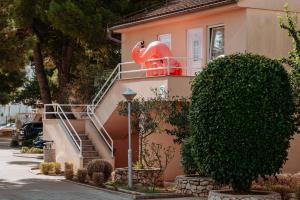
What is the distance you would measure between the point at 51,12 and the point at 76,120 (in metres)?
5.02

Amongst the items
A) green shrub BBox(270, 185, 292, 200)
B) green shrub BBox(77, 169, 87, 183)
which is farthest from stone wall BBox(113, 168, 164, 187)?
green shrub BBox(270, 185, 292, 200)

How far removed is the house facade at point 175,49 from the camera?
21.2 meters

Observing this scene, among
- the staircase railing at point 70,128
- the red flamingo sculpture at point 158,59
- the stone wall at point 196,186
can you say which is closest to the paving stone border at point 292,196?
the stone wall at point 196,186

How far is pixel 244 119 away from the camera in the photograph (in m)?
15.0

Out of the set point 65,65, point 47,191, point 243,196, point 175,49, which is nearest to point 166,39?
point 175,49

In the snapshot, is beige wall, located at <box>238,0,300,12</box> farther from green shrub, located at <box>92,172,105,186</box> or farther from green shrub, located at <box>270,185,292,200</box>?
green shrub, located at <box>92,172,105,186</box>

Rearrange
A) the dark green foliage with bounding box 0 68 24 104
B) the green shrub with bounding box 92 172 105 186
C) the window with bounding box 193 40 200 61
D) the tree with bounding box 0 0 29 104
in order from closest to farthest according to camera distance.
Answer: the green shrub with bounding box 92 172 105 186 < the tree with bounding box 0 0 29 104 < the window with bounding box 193 40 200 61 < the dark green foliage with bounding box 0 68 24 104

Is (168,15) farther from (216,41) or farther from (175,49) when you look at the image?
(216,41)

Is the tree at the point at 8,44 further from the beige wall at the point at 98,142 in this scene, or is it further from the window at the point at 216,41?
the window at the point at 216,41

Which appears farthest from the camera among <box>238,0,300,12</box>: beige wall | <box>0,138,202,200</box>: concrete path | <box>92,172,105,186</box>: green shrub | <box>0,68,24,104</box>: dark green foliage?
<box>0,68,24,104</box>: dark green foliage

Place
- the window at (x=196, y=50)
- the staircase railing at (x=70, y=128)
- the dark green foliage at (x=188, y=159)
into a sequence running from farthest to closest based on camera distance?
the staircase railing at (x=70, y=128), the window at (x=196, y=50), the dark green foliage at (x=188, y=159)

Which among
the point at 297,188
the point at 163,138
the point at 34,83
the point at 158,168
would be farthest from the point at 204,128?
the point at 34,83

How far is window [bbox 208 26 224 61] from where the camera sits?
22.5 meters

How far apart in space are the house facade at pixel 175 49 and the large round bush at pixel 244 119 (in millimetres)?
5482
